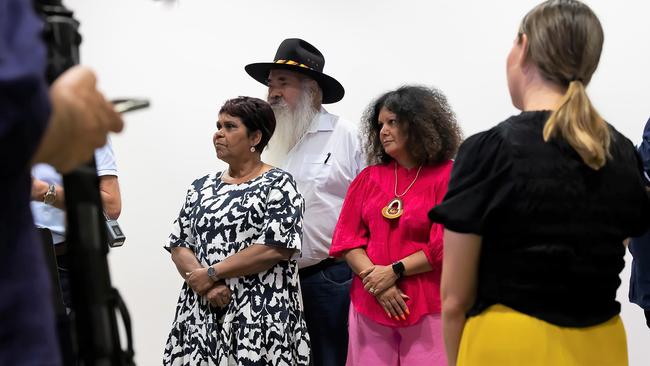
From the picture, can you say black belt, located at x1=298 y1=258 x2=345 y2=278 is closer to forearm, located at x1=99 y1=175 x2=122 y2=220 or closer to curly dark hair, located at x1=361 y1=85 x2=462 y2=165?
curly dark hair, located at x1=361 y1=85 x2=462 y2=165

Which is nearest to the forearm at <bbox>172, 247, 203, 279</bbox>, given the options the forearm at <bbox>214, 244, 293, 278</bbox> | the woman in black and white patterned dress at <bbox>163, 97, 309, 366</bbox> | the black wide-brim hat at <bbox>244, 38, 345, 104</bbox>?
the woman in black and white patterned dress at <bbox>163, 97, 309, 366</bbox>

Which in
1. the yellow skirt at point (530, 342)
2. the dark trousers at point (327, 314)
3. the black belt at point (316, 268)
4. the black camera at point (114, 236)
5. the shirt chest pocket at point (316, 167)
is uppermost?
the black camera at point (114, 236)

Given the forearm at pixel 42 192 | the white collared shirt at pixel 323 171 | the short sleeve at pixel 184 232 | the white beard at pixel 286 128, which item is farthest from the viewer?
the white beard at pixel 286 128

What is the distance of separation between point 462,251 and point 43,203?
1.29 m

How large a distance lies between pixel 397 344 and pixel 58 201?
1243 millimetres

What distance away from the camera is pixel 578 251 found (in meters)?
1.48

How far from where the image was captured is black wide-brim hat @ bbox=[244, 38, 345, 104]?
3539 mm

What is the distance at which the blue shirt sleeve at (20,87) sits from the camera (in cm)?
68

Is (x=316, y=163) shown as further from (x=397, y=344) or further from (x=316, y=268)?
(x=397, y=344)

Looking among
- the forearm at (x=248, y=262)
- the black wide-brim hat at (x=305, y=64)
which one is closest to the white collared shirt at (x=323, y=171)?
the black wide-brim hat at (x=305, y=64)

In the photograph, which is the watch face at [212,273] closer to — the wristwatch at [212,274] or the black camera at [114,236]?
the wristwatch at [212,274]

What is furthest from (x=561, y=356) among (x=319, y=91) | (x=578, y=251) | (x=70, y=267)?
(x=319, y=91)

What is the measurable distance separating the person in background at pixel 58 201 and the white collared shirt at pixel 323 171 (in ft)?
3.04

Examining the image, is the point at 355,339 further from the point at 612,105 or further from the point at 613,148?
the point at 612,105
